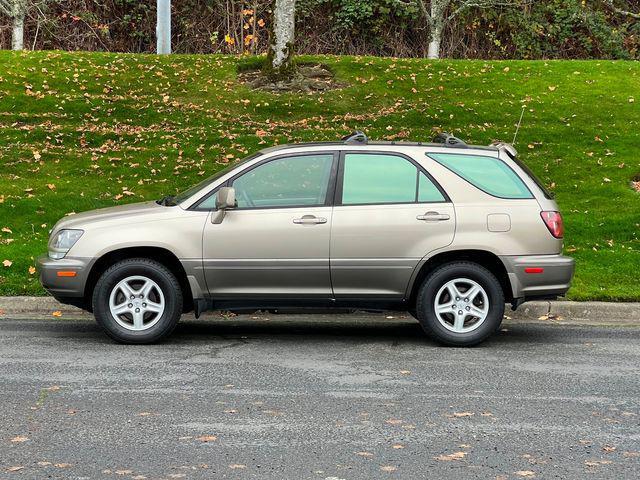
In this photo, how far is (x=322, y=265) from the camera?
8555mm

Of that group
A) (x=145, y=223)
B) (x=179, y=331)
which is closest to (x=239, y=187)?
(x=145, y=223)

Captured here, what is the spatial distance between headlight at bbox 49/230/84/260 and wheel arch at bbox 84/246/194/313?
26 cm

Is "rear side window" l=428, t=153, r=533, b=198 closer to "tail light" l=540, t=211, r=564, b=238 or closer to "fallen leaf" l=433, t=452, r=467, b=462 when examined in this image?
"tail light" l=540, t=211, r=564, b=238

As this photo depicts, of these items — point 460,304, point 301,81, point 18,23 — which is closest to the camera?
point 460,304

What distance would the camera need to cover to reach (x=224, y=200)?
841 cm

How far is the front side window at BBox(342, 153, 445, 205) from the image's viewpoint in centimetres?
868

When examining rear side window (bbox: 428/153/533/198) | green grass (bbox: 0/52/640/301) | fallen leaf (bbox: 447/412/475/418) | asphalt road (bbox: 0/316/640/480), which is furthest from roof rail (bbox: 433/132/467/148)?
fallen leaf (bbox: 447/412/475/418)

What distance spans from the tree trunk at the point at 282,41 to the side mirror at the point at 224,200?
12423 millimetres

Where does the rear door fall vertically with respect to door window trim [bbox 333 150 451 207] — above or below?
below

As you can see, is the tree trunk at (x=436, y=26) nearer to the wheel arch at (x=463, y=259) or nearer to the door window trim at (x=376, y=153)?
the door window trim at (x=376, y=153)

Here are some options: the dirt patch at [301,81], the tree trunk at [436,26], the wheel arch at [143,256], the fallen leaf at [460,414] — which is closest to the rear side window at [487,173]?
the wheel arch at [143,256]

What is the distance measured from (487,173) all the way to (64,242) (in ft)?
12.0

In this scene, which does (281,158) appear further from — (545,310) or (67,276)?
(545,310)

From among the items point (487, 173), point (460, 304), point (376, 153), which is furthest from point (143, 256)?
point (487, 173)
